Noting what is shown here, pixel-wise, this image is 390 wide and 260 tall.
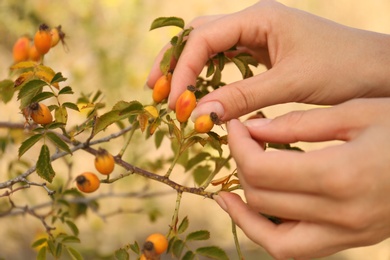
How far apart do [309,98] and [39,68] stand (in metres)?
0.73

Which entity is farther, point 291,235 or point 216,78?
point 216,78

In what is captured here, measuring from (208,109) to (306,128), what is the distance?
256mm

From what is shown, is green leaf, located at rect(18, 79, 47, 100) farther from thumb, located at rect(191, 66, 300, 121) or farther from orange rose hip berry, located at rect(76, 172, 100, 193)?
thumb, located at rect(191, 66, 300, 121)

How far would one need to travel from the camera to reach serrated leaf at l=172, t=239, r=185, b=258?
125 cm

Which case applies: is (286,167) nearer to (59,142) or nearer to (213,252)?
(213,252)

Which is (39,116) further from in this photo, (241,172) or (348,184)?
(348,184)

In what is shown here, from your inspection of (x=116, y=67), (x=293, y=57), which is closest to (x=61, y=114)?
(x=293, y=57)

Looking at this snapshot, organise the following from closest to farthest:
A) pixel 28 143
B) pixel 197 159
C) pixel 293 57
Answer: pixel 28 143 < pixel 293 57 < pixel 197 159

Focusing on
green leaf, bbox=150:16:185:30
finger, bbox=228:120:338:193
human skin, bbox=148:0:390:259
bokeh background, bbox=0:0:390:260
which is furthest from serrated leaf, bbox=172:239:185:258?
bokeh background, bbox=0:0:390:260

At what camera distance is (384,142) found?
1.00 meters

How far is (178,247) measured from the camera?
1.26 metres

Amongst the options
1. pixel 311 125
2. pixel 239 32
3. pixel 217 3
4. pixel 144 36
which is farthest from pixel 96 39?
pixel 311 125

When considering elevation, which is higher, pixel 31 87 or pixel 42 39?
pixel 42 39

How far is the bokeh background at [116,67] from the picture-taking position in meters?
3.02
